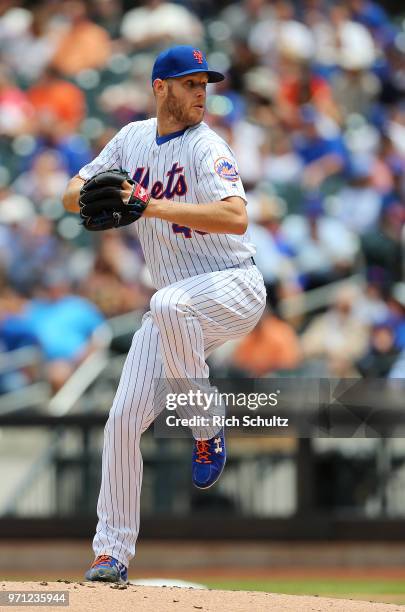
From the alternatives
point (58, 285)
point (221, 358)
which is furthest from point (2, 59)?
point (221, 358)

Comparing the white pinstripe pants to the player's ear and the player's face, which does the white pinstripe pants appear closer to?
the player's face

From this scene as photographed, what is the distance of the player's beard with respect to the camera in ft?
16.0

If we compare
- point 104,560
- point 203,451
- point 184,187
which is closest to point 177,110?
point 184,187

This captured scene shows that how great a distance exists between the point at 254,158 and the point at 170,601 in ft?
22.7

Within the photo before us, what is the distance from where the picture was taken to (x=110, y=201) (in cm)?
458

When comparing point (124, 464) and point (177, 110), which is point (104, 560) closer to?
point (124, 464)

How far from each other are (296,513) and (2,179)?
13.4 feet

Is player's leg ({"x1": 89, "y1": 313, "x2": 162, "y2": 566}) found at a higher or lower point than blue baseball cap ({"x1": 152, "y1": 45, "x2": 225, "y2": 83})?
lower

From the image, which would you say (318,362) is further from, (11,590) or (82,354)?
(11,590)

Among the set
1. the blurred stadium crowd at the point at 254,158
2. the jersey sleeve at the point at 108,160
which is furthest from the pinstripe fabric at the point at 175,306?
the blurred stadium crowd at the point at 254,158

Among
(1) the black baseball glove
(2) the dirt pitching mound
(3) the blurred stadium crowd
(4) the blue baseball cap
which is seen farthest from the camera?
(3) the blurred stadium crowd

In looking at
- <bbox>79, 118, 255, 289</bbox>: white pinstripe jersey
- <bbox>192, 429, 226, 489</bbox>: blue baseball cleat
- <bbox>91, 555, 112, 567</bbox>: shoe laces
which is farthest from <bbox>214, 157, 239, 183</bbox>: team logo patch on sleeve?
<bbox>91, 555, 112, 567</bbox>: shoe laces

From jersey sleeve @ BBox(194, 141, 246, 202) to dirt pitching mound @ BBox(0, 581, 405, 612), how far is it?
1.44 meters

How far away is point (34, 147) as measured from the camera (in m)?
11.3
